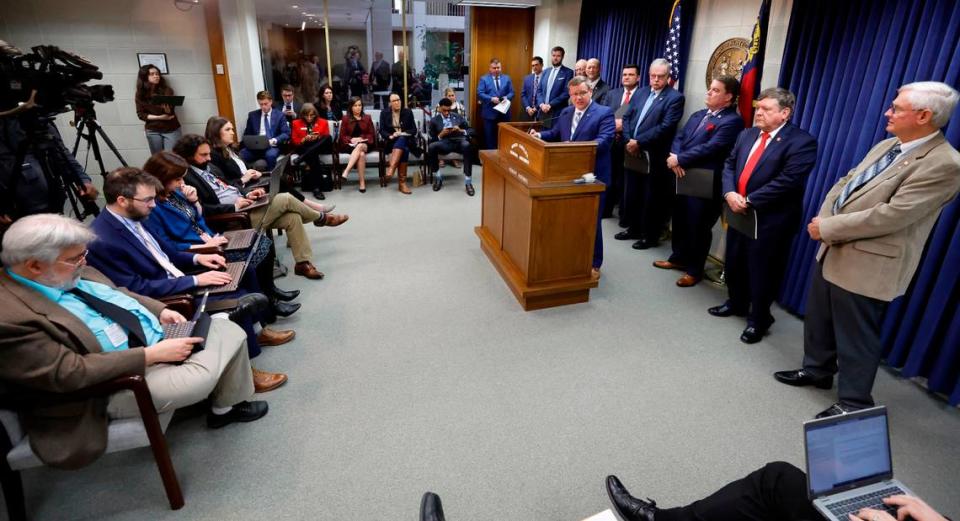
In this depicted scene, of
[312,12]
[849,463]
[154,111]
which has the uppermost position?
[312,12]

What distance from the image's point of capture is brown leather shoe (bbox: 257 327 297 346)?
10.5 feet

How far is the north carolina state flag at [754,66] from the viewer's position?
3.82m

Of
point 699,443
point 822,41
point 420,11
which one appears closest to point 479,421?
point 699,443

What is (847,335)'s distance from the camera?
260 centimetres

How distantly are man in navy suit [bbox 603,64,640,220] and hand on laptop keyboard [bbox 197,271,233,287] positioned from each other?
11.5 feet

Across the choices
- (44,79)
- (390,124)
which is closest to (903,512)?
(44,79)

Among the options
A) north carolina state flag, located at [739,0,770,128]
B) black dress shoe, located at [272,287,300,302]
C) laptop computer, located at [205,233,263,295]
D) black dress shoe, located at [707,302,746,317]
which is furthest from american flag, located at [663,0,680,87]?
laptop computer, located at [205,233,263,295]

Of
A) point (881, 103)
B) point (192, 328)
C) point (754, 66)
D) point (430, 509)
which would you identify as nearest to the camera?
point (430, 509)

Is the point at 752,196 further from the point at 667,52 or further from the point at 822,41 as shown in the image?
the point at 667,52

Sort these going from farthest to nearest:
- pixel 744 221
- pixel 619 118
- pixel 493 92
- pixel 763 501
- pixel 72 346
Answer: pixel 493 92, pixel 619 118, pixel 744 221, pixel 72 346, pixel 763 501

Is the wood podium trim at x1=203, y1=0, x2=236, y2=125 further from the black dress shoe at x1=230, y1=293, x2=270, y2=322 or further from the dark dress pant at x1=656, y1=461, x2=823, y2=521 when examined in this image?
the dark dress pant at x1=656, y1=461, x2=823, y2=521

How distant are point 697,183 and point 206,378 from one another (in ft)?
11.7

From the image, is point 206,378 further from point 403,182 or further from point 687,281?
point 403,182

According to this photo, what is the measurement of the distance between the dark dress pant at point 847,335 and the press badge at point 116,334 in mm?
3290
